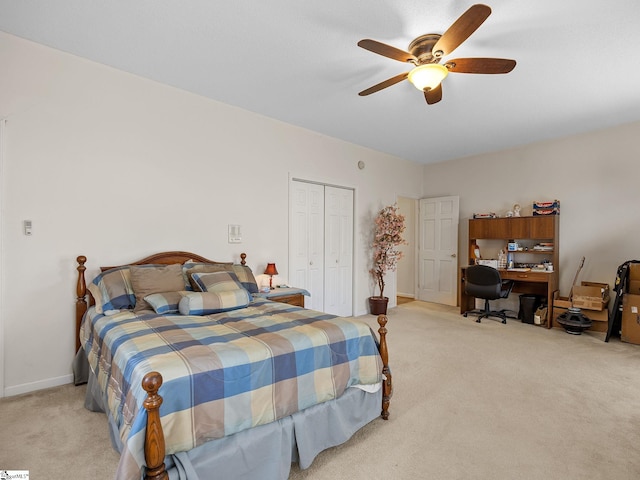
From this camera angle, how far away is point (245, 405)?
5.18 ft

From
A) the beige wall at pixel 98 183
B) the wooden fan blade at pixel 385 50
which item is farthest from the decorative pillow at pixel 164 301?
the wooden fan blade at pixel 385 50

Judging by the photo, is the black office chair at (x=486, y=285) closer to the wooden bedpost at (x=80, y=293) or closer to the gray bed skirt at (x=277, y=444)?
the gray bed skirt at (x=277, y=444)

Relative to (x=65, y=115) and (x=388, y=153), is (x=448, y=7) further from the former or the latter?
(x=388, y=153)

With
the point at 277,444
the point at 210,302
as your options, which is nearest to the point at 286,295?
the point at 210,302

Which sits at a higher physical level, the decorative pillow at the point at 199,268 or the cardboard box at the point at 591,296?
the decorative pillow at the point at 199,268

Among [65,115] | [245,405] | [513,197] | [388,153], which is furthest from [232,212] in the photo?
[513,197]

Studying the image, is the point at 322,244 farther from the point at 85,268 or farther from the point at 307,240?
the point at 85,268

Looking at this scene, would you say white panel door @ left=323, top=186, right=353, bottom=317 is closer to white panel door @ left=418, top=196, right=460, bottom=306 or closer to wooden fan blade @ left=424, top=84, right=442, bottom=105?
Answer: white panel door @ left=418, top=196, right=460, bottom=306

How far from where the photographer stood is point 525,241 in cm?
535

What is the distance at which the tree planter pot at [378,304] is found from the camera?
5.27 metres

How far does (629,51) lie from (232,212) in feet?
12.6

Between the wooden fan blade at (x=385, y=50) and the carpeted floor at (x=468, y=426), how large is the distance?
95.4 inches

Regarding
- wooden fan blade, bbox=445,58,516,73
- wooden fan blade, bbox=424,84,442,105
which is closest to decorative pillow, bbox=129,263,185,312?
wooden fan blade, bbox=424,84,442,105

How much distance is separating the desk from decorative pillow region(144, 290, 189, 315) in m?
4.43
